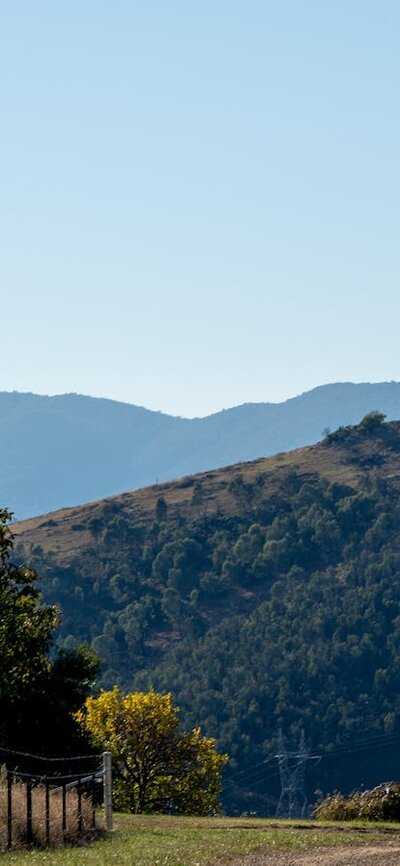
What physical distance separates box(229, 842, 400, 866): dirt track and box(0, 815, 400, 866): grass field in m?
0.55

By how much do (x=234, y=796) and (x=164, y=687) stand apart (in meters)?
21.5

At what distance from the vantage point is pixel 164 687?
630 ft

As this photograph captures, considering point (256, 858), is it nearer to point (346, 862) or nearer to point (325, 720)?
point (346, 862)

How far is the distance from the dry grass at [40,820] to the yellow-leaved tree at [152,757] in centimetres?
1407

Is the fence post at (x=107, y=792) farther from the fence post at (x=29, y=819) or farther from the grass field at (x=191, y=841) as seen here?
the fence post at (x=29, y=819)

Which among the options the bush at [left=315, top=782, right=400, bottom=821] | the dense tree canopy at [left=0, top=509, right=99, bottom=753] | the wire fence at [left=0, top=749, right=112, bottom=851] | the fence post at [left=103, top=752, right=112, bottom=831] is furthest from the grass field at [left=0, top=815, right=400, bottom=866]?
the dense tree canopy at [left=0, top=509, right=99, bottom=753]

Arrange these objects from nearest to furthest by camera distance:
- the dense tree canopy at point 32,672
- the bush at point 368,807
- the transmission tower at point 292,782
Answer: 1. the bush at point 368,807
2. the dense tree canopy at point 32,672
3. the transmission tower at point 292,782

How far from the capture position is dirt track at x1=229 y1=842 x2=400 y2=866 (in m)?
24.5

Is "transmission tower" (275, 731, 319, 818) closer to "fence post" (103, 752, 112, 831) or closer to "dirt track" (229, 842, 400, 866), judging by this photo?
"fence post" (103, 752, 112, 831)

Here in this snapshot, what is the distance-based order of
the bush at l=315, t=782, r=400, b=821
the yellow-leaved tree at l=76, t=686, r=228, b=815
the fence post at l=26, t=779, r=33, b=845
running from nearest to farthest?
the fence post at l=26, t=779, r=33, b=845 < the bush at l=315, t=782, r=400, b=821 < the yellow-leaved tree at l=76, t=686, r=228, b=815

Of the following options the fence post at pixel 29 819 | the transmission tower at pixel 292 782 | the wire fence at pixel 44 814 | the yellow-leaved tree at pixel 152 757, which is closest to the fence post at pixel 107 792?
the wire fence at pixel 44 814

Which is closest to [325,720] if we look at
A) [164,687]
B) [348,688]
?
[348,688]

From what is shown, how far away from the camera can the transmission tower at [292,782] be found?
16850 cm

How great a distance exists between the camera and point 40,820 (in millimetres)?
28031
